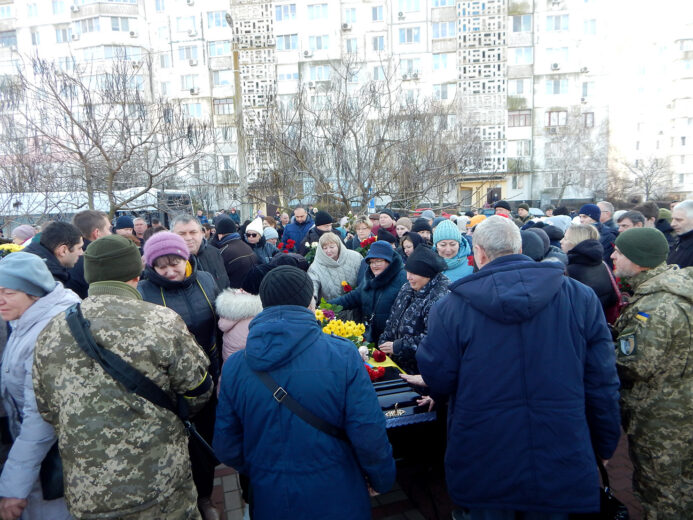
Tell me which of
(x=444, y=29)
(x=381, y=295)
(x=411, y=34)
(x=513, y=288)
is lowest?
(x=381, y=295)

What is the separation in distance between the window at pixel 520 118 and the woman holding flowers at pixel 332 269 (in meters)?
33.5

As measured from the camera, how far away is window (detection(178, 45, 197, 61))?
34.7 metres

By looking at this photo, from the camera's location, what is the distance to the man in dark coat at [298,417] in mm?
1872

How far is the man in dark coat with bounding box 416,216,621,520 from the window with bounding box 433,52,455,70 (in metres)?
35.5

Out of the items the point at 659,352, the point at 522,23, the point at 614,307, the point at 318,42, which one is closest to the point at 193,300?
the point at 659,352

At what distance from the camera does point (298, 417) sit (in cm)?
187

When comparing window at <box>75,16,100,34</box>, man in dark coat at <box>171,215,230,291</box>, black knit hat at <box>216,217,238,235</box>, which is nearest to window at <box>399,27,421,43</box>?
window at <box>75,16,100,34</box>

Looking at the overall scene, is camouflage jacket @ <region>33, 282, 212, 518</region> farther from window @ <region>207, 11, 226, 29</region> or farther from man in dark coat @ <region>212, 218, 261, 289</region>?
window @ <region>207, 11, 226, 29</region>

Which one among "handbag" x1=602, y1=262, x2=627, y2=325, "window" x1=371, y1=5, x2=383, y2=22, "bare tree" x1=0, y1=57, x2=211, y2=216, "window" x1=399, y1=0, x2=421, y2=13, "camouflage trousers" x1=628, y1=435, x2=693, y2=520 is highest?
"window" x1=399, y1=0, x2=421, y2=13

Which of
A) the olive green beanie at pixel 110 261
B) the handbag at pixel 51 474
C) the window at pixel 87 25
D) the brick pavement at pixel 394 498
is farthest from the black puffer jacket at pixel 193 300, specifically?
the window at pixel 87 25

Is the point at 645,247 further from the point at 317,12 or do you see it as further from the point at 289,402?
the point at 317,12

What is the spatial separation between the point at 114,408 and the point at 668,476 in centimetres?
312

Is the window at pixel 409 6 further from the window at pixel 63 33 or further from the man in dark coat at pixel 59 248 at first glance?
the man in dark coat at pixel 59 248

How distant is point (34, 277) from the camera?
2.29m
